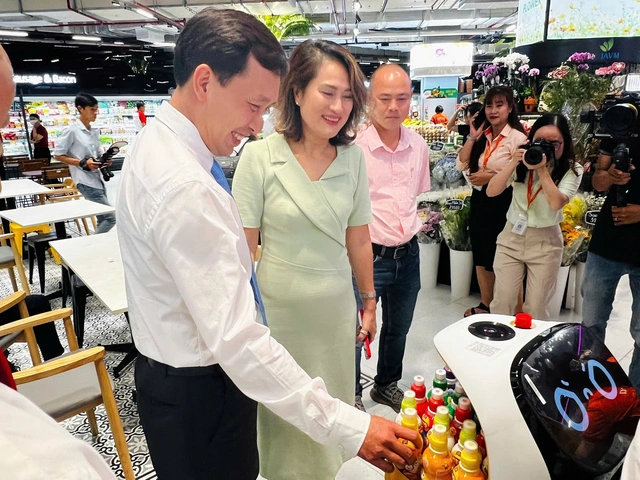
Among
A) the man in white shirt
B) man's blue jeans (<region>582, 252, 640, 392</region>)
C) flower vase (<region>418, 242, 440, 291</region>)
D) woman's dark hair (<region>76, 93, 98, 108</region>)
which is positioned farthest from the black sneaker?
woman's dark hair (<region>76, 93, 98, 108</region>)

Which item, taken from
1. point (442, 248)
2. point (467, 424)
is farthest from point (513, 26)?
point (467, 424)

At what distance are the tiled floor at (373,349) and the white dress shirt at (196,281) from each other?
1364 millimetres

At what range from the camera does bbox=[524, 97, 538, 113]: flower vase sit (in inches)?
153

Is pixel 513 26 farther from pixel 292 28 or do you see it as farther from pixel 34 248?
pixel 34 248

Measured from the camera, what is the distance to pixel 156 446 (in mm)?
1011

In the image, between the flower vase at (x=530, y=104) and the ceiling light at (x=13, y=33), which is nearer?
the flower vase at (x=530, y=104)

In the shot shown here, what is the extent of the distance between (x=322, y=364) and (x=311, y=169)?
0.67 metres

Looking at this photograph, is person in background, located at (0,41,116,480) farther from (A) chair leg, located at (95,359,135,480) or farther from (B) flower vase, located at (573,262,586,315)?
(B) flower vase, located at (573,262,586,315)

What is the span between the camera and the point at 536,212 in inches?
97.8

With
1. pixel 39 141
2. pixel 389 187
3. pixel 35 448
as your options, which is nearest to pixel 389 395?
pixel 389 187

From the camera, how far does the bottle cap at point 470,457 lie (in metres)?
0.98

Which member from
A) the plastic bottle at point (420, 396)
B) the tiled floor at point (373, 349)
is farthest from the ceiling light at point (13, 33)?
the plastic bottle at point (420, 396)

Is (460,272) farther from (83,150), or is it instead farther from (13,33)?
(13,33)

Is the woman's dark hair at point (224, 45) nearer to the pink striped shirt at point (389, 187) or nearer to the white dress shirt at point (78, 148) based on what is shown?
the pink striped shirt at point (389, 187)
